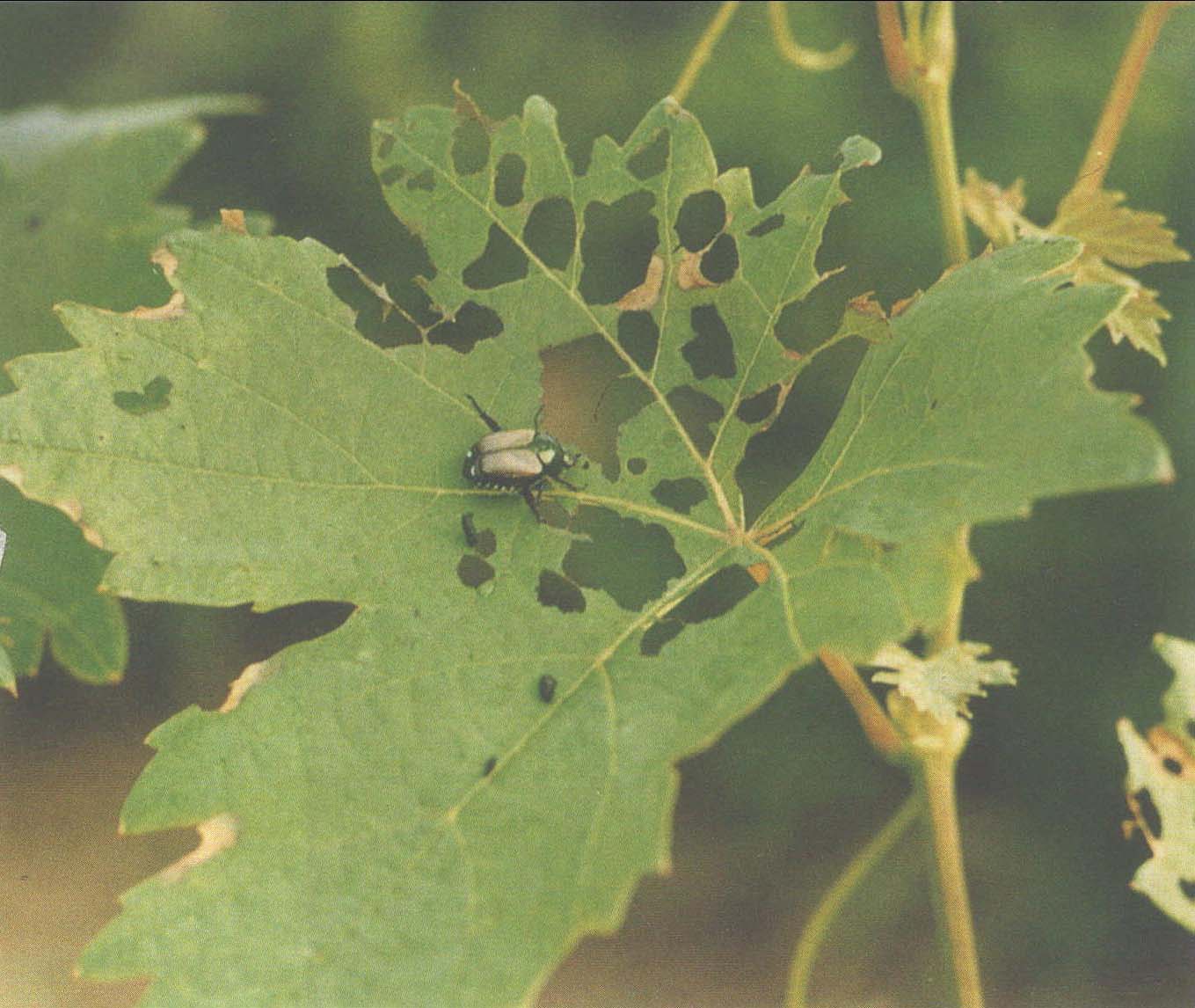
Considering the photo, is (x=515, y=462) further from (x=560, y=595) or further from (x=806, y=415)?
(x=806, y=415)

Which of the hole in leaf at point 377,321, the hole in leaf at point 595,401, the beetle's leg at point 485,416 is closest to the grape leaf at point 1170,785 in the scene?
the hole in leaf at point 595,401

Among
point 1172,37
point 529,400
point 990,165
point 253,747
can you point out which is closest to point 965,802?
point 990,165

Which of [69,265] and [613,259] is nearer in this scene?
[69,265]

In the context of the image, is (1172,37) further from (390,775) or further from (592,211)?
(390,775)

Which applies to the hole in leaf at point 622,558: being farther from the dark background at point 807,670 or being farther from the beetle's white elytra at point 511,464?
the dark background at point 807,670

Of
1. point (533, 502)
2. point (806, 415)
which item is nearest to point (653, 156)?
point (533, 502)

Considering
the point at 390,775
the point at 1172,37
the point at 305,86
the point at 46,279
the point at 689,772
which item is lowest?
the point at 390,775
